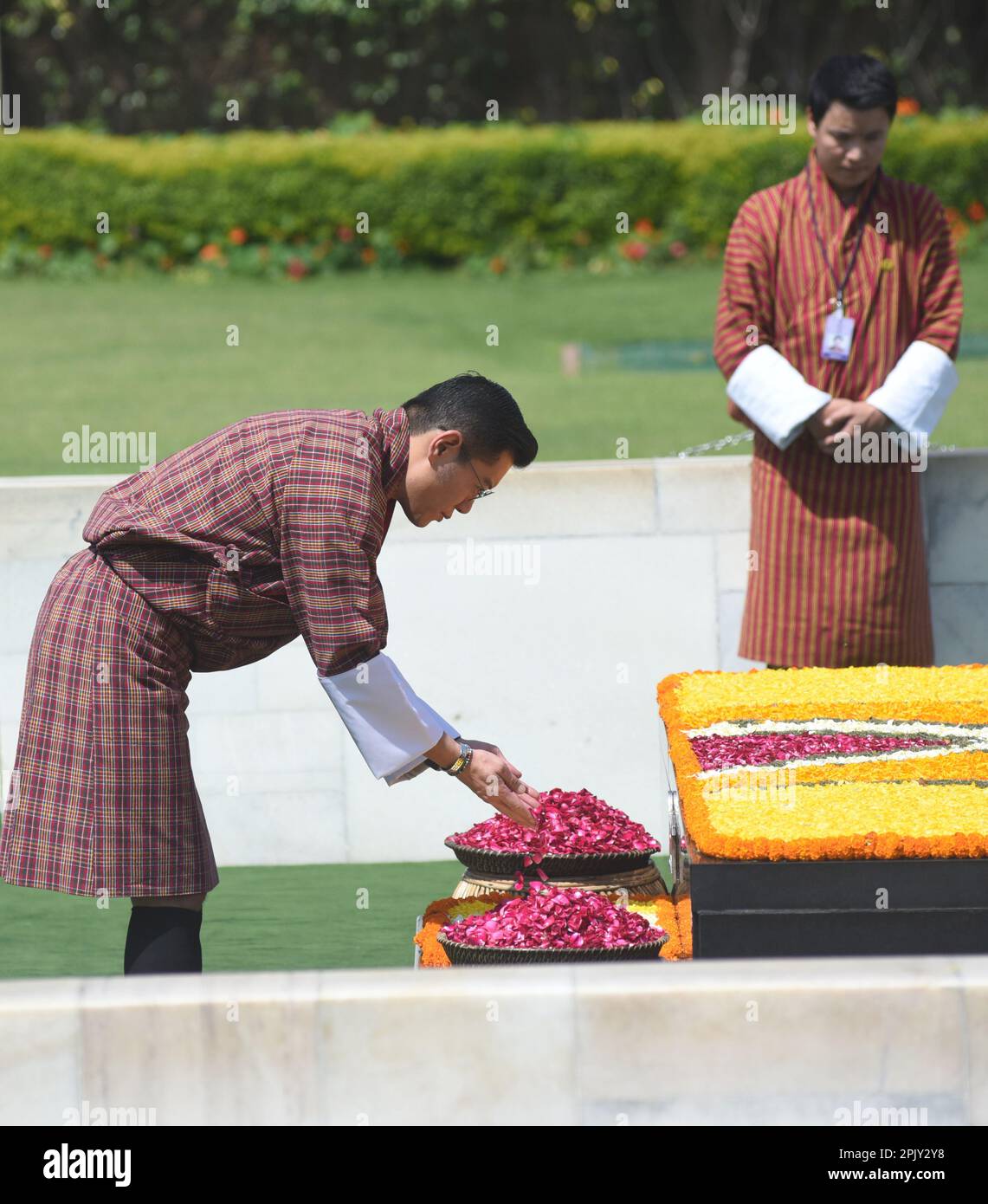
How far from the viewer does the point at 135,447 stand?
9945 millimetres

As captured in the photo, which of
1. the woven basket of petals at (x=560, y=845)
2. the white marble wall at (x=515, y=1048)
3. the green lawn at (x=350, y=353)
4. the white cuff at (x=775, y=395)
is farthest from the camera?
the green lawn at (x=350, y=353)

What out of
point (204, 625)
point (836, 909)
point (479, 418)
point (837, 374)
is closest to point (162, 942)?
point (204, 625)

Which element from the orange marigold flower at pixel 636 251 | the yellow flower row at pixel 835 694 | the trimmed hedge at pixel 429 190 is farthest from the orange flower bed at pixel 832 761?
the trimmed hedge at pixel 429 190

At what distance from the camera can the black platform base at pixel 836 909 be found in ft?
11.0

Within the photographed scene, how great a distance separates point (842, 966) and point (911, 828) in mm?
534

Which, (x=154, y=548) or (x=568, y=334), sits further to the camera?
(x=568, y=334)

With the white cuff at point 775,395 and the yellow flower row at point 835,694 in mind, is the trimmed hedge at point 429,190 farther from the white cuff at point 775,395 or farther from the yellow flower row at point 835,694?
the yellow flower row at point 835,694

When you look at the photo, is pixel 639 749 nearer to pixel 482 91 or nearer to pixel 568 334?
pixel 568 334

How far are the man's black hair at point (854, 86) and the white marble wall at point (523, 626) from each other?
1.15m

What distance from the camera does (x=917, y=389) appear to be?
4984 millimetres

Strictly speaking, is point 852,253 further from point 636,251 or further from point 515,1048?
point 636,251

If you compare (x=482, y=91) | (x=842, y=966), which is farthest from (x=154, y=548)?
(x=482, y=91)

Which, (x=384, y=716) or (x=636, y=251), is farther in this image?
(x=636, y=251)

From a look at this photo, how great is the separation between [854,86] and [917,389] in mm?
817
